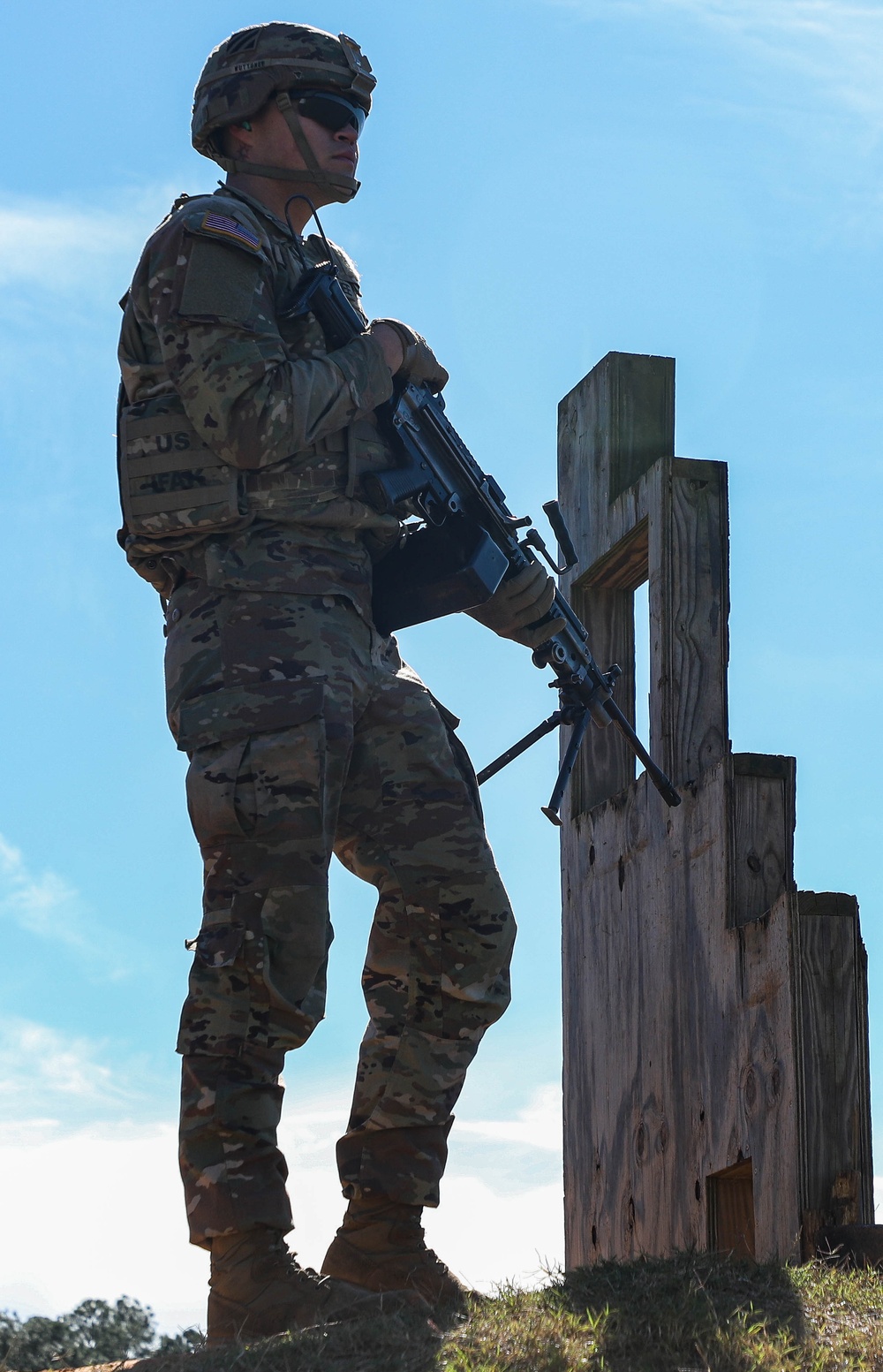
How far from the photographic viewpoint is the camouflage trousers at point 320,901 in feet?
11.7

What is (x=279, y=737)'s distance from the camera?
3.63 m

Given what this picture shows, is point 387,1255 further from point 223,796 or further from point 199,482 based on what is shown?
point 199,482

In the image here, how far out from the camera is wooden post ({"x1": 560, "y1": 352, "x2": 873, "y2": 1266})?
432 centimetres

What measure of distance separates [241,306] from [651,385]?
8.18 ft

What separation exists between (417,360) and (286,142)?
1.92 ft

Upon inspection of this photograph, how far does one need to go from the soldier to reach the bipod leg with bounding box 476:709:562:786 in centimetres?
57

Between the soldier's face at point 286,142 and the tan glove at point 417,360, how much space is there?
39 centimetres

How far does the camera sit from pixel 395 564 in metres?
4.18

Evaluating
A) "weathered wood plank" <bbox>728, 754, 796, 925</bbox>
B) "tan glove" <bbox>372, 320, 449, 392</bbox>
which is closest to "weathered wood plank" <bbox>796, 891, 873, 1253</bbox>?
"weathered wood plank" <bbox>728, 754, 796, 925</bbox>

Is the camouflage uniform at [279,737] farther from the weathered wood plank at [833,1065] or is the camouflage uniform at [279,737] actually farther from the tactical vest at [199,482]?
the weathered wood plank at [833,1065]

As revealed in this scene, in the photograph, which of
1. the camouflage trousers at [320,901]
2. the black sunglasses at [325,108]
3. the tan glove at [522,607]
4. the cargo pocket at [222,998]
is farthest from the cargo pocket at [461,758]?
the black sunglasses at [325,108]

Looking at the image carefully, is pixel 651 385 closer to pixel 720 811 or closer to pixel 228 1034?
pixel 720 811

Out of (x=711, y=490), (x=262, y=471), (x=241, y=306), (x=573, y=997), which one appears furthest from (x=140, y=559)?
(x=573, y=997)

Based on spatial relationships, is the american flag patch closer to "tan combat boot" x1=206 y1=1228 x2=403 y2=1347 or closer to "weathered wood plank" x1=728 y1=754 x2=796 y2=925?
"weathered wood plank" x1=728 y1=754 x2=796 y2=925
